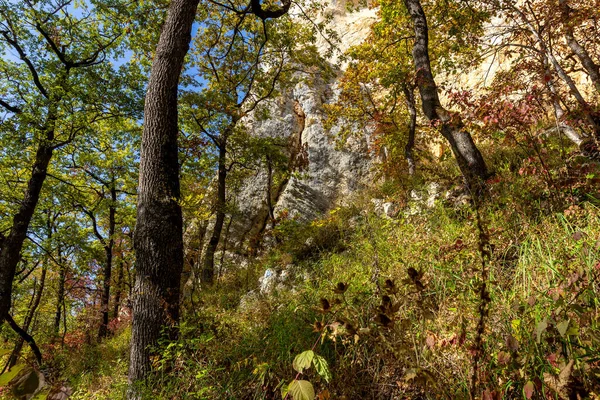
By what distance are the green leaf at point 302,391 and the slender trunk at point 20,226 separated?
7.79 metres

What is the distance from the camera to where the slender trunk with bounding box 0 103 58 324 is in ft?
21.3

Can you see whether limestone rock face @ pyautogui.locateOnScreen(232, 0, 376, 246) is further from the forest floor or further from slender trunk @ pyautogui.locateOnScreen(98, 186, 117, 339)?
the forest floor

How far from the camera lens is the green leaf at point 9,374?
1.89ft

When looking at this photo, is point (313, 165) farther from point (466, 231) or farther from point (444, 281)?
point (444, 281)

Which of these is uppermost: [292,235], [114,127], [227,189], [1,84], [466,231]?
[1,84]

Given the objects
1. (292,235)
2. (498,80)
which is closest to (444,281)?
(498,80)

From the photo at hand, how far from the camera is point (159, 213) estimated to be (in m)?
3.21

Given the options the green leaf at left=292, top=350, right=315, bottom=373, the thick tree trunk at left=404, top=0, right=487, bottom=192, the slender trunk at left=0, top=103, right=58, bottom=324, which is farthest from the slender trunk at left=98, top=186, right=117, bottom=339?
the green leaf at left=292, top=350, right=315, bottom=373

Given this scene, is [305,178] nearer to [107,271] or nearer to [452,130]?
[452,130]

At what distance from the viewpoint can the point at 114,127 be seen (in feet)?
29.9

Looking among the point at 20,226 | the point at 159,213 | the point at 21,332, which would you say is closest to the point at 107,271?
the point at 20,226

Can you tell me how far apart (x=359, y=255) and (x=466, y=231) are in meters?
1.65

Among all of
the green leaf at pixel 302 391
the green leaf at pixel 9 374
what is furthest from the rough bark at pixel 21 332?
the green leaf at pixel 9 374

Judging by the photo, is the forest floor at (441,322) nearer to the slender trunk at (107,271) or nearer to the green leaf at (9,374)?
the green leaf at (9,374)
